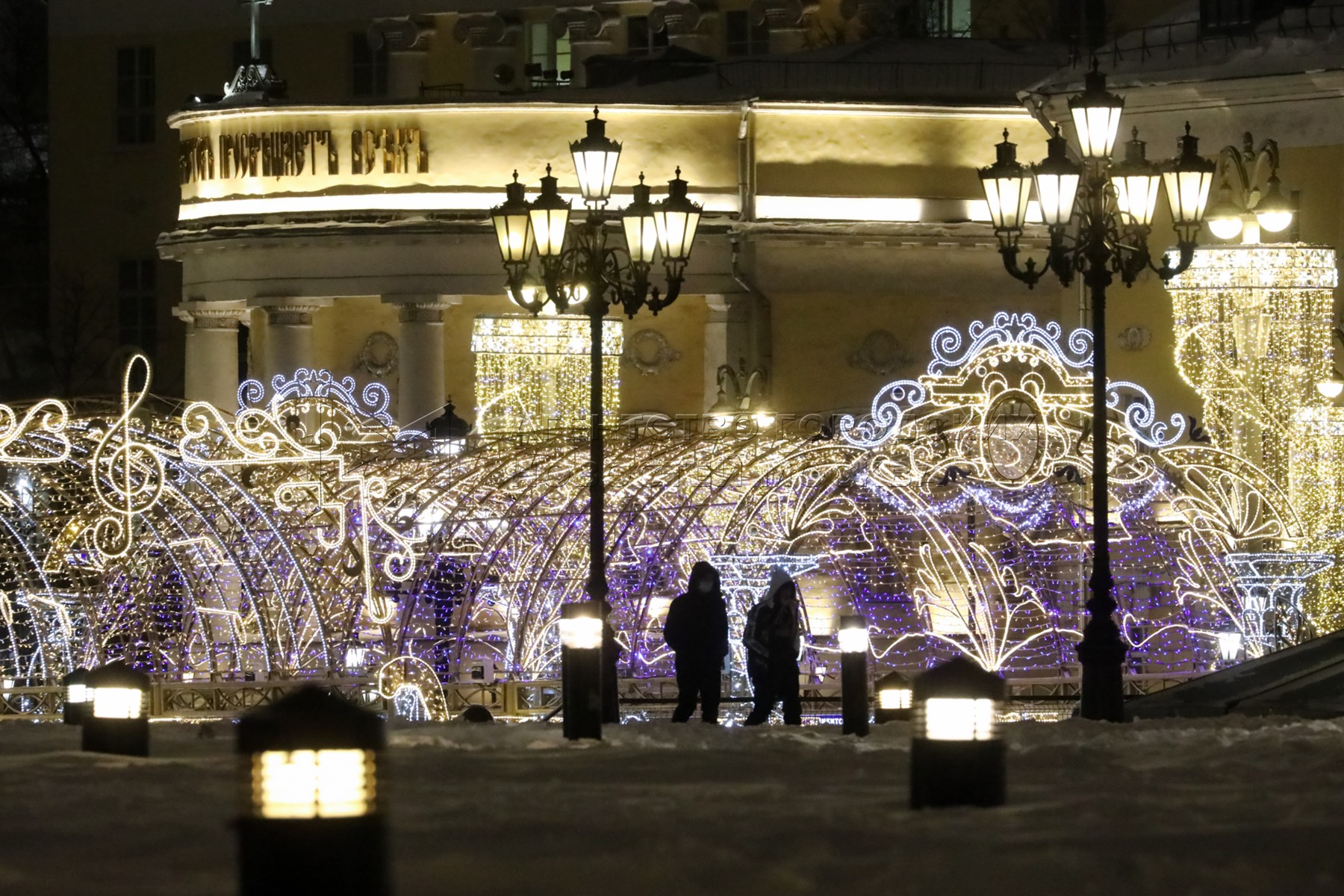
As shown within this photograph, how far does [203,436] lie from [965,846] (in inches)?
594

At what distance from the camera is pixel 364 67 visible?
57.2 metres

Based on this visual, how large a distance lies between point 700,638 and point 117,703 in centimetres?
675

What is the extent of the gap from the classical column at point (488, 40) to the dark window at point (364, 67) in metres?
1.83

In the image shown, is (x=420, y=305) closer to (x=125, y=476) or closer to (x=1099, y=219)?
(x=125, y=476)

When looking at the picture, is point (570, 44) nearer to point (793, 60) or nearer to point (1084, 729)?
point (793, 60)

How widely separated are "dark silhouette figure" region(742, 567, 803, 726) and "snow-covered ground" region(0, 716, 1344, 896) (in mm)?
4870

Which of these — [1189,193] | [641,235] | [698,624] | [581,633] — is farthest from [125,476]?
[1189,193]

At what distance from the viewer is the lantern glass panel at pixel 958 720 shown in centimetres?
1185

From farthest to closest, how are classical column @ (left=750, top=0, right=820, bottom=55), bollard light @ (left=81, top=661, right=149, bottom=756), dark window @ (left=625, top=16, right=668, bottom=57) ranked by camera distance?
1. dark window @ (left=625, top=16, right=668, bottom=57)
2. classical column @ (left=750, top=0, right=820, bottom=55)
3. bollard light @ (left=81, top=661, right=149, bottom=756)

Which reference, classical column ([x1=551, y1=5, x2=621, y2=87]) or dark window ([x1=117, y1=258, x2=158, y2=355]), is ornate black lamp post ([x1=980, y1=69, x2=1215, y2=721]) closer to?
classical column ([x1=551, y1=5, x2=621, y2=87])

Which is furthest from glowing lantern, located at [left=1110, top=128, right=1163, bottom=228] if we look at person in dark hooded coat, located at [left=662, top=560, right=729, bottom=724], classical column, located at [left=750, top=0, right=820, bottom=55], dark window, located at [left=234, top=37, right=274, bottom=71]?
dark window, located at [left=234, top=37, right=274, bottom=71]

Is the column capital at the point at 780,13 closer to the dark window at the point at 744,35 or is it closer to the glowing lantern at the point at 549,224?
the dark window at the point at 744,35

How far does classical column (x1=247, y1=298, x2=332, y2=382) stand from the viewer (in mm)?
46125

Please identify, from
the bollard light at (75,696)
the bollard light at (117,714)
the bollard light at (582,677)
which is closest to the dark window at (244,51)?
the bollard light at (75,696)
